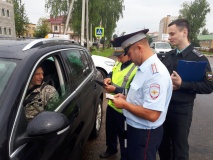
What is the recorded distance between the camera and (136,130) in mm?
1980

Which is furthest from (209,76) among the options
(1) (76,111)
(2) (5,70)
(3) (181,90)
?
(2) (5,70)

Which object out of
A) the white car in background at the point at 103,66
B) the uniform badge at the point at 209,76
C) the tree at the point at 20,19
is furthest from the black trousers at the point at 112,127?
the tree at the point at 20,19

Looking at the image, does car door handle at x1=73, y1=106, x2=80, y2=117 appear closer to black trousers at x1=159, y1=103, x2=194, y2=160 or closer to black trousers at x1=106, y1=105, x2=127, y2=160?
black trousers at x1=106, y1=105, x2=127, y2=160

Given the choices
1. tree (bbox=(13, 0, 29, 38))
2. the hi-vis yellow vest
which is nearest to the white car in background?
the hi-vis yellow vest

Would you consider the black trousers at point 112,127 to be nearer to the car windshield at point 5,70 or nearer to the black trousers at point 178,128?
the black trousers at point 178,128

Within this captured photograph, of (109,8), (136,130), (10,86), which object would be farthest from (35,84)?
(109,8)

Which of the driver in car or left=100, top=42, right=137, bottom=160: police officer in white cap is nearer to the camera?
the driver in car

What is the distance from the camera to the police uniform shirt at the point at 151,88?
1.72 metres

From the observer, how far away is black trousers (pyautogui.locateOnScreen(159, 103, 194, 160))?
7.95 feet

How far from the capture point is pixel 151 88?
5.67ft

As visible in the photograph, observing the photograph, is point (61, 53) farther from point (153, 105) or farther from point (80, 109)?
point (153, 105)

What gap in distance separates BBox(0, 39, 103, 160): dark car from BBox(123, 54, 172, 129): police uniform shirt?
1.98ft

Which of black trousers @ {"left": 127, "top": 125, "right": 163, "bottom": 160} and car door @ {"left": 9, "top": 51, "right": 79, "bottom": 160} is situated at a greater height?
car door @ {"left": 9, "top": 51, "right": 79, "bottom": 160}

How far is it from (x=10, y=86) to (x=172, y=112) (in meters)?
1.70
